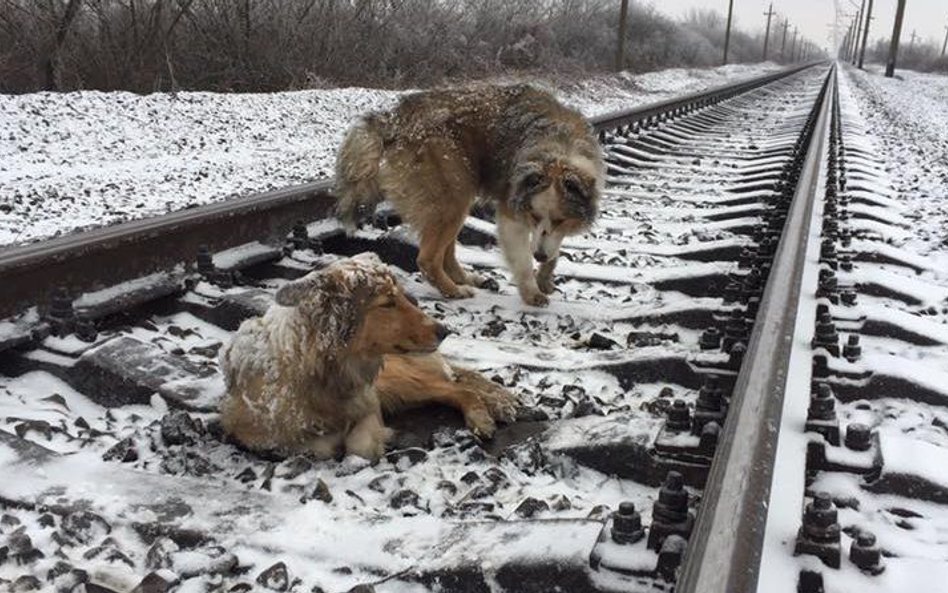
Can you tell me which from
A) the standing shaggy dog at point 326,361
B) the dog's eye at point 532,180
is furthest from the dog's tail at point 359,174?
the standing shaggy dog at point 326,361

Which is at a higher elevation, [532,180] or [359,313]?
[532,180]

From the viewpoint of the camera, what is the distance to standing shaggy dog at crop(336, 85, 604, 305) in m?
5.50

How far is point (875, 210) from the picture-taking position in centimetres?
749

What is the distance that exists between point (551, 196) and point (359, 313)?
2.36 metres

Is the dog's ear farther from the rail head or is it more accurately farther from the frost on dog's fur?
the rail head

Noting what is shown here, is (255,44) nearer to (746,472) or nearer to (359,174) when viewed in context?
(359,174)

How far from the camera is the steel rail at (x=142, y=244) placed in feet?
13.3

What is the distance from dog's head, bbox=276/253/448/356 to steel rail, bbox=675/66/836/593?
4.05ft

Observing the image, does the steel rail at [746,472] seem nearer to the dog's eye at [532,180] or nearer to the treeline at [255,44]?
the dog's eye at [532,180]

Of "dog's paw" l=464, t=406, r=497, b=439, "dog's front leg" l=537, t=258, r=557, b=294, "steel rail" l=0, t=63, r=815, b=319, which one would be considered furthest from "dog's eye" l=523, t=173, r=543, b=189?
"dog's paw" l=464, t=406, r=497, b=439

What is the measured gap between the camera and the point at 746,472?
7.14ft

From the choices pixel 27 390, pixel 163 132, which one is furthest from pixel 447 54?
pixel 27 390

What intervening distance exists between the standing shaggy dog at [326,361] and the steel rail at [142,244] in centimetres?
119

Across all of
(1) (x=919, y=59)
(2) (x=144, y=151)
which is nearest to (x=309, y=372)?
(2) (x=144, y=151)
